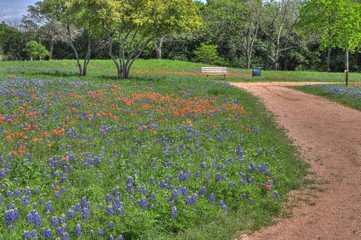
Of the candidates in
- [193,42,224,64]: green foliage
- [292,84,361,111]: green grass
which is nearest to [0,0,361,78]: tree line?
[193,42,224,64]: green foliage

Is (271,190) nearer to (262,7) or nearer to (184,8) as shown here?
(184,8)

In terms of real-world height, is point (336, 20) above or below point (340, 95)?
above

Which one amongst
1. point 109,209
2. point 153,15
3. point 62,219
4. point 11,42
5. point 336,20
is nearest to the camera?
point 62,219

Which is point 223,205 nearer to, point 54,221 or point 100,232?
point 100,232

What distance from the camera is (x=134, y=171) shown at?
7434mm

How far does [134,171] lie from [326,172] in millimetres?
4831

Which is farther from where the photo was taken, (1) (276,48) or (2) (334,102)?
(1) (276,48)

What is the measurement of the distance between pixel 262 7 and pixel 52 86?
41.6m

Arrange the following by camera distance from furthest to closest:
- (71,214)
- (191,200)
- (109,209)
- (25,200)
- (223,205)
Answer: (223,205)
(191,200)
(25,200)
(109,209)
(71,214)

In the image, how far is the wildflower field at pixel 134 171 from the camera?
5.41m

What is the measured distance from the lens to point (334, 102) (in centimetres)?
2034

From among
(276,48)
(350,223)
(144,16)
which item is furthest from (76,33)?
(350,223)

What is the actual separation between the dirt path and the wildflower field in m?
0.46

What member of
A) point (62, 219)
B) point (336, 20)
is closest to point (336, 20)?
point (336, 20)
